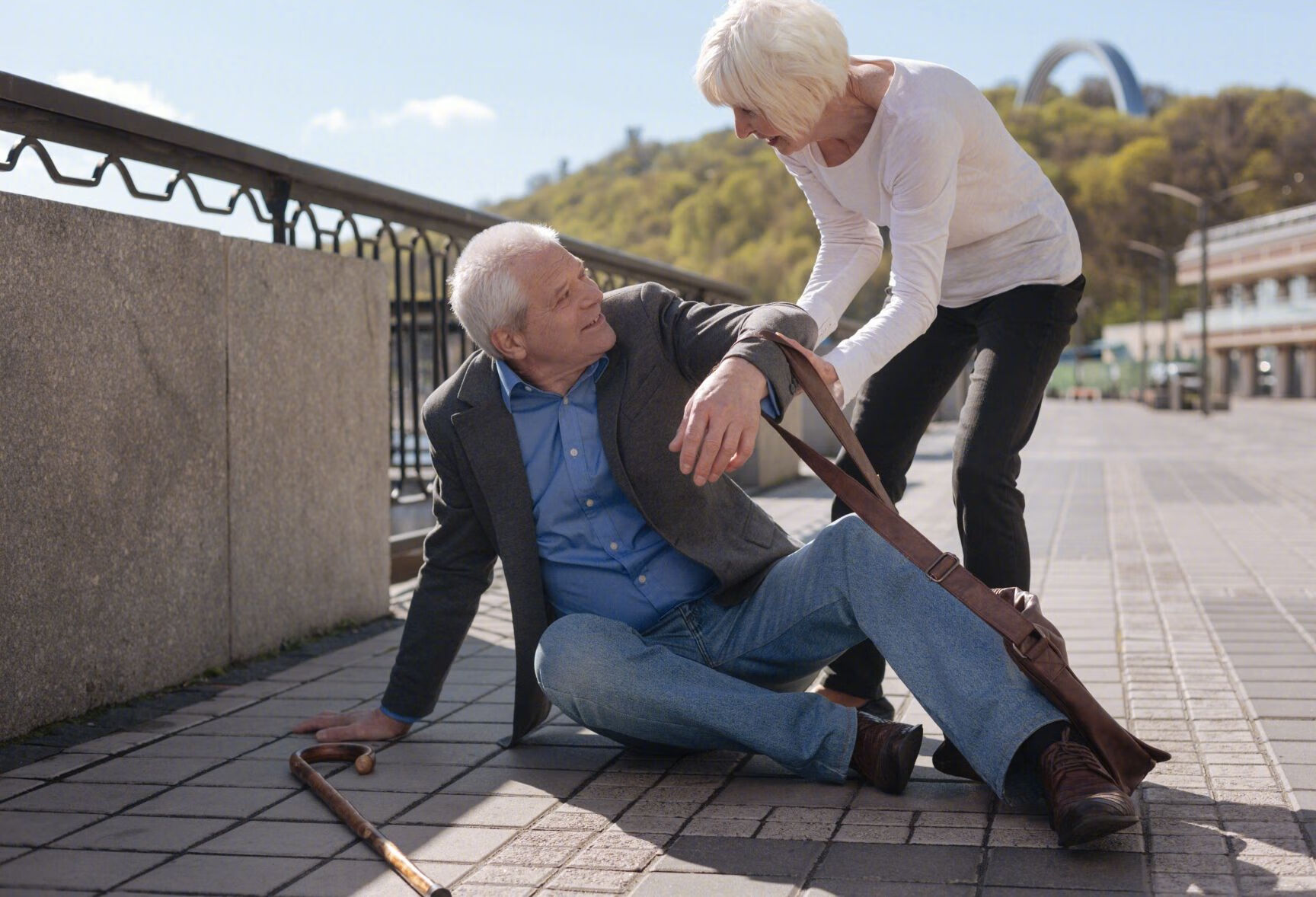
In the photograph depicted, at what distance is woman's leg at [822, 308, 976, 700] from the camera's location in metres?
4.02

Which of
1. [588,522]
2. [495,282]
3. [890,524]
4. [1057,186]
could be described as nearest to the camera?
[890,524]

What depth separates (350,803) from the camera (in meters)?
3.34

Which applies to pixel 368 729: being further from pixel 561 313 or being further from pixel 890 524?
pixel 890 524

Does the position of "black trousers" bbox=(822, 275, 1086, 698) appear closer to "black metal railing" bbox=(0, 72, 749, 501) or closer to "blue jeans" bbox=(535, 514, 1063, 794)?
"blue jeans" bbox=(535, 514, 1063, 794)

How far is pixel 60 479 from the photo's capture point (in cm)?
416

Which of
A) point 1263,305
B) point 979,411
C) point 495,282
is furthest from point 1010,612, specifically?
point 1263,305

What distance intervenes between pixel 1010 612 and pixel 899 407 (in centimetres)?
107

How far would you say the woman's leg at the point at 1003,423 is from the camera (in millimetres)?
3691

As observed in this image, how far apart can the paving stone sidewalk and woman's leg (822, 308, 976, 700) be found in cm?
27

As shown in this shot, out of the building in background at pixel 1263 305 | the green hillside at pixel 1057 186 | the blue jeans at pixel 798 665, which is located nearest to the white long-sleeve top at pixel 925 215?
the blue jeans at pixel 798 665

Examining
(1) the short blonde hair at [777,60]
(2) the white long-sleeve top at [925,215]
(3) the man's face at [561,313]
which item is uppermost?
(1) the short blonde hair at [777,60]

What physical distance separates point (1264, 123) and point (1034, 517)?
102546 millimetres

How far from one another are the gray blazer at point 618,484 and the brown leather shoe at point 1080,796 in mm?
889

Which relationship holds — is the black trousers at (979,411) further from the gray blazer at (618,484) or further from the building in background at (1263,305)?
the building in background at (1263,305)
